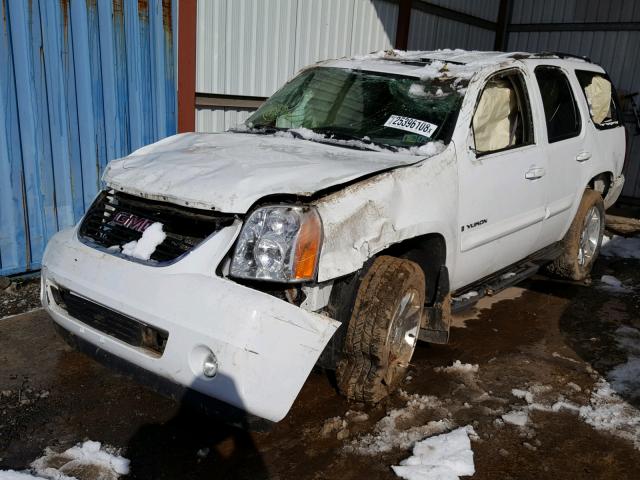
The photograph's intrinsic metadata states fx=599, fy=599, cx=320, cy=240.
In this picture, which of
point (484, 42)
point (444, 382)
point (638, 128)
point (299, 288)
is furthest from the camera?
point (484, 42)

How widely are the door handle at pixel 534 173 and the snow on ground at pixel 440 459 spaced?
6.28 feet

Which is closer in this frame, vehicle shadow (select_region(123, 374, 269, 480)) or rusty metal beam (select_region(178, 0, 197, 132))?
vehicle shadow (select_region(123, 374, 269, 480))

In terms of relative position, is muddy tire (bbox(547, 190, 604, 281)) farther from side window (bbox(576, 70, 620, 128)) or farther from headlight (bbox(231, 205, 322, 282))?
headlight (bbox(231, 205, 322, 282))

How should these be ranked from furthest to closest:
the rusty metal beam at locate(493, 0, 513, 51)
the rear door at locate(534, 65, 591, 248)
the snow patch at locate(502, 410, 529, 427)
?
1. the rusty metal beam at locate(493, 0, 513, 51)
2. the rear door at locate(534, 65, 591, 248)
3. the snow patch at locate(502, 410, 529, 427)

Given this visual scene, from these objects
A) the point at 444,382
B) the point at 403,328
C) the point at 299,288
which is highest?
the point at 299,288

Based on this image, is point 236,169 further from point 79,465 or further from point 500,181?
point 500,181

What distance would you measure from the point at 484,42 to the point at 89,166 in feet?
27.6

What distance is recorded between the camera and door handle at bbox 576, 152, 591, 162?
4.91 metres

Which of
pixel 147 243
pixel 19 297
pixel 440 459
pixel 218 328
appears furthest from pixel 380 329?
pixel 19 297

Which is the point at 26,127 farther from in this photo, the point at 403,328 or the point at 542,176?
the point at 542,176

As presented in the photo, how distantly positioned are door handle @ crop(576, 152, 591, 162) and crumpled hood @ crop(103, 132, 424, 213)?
2.19m

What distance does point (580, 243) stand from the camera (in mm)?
5543

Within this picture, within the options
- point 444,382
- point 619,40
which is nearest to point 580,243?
point 444,382

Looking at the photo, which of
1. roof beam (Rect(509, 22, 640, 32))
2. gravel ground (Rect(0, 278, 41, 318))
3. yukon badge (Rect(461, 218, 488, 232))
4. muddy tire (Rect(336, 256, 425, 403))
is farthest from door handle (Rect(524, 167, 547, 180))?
roof beam (Rect(509, 22, 640, 32))
